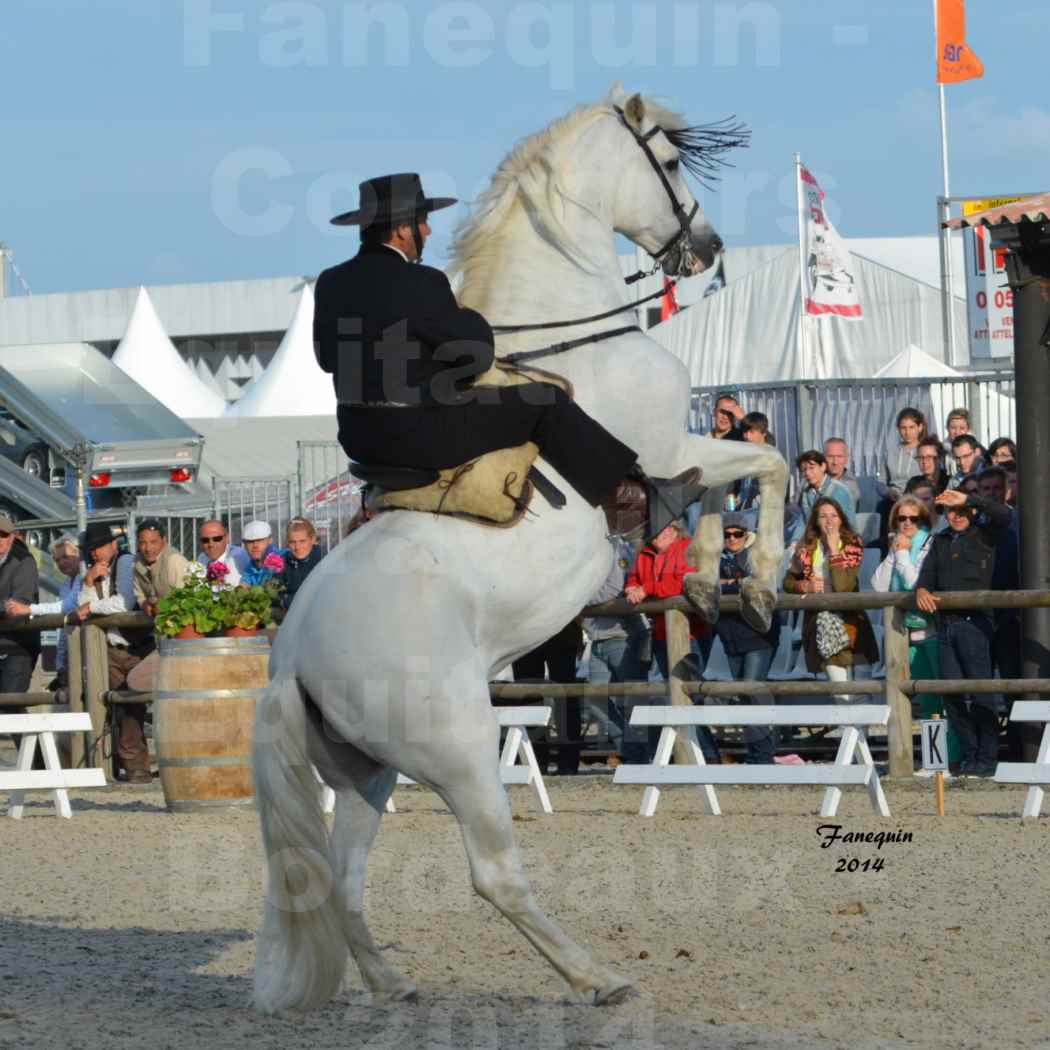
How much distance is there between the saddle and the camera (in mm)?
5289

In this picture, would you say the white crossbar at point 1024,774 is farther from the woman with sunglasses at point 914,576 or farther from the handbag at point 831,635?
the handbag at point 831,635

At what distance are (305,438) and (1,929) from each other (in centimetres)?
2035

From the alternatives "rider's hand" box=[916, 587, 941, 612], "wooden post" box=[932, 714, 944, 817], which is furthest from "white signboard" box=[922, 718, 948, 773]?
"rider's hand" box=[916, 587, 941, 612]

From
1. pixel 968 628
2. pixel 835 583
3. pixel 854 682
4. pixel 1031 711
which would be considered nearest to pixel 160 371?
pixel 835 583

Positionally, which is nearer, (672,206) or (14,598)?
(672,206)

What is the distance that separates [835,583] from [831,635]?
331mm

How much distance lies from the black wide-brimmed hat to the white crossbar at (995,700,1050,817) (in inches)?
211

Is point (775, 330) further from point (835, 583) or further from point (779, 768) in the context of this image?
point (779, 768)

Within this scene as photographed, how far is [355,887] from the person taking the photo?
5.46 m

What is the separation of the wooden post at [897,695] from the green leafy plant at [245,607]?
148 inches

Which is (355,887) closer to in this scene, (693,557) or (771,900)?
(693,557)

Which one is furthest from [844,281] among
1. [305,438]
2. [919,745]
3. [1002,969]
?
[1002,969]

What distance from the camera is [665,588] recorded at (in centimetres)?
1198

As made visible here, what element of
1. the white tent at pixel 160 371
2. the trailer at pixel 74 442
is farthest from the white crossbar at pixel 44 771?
the white tent at pixel 160 371
